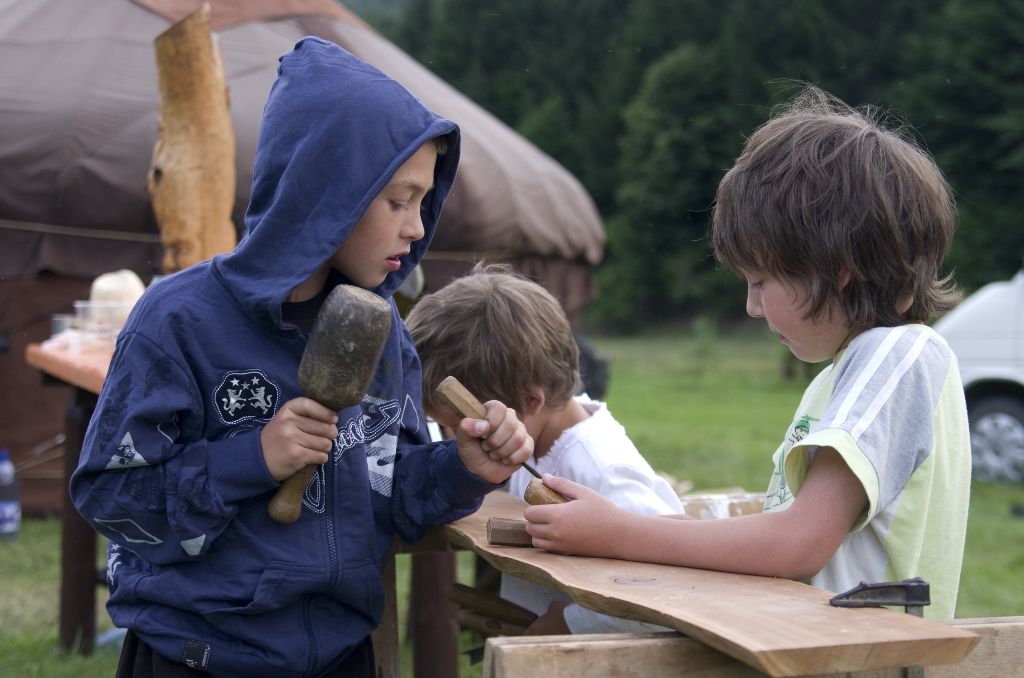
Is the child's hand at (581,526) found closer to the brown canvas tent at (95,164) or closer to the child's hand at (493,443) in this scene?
the child's hand at (493,443)

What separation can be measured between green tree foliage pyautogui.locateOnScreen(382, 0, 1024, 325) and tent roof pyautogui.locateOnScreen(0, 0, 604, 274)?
56.1 feet

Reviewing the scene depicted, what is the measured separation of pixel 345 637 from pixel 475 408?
493 millimetres

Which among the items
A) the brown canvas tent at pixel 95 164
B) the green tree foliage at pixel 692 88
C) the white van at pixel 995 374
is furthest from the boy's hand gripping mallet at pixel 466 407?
the green tree foliage at pixel 692 88

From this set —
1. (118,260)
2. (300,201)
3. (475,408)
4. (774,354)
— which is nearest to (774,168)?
(475,408)

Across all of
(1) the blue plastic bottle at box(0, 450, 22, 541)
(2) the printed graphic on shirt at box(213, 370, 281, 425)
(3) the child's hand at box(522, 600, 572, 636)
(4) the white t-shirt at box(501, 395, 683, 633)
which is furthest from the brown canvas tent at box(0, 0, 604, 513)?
(2) the printed graphic on shirt at box(213, 370, 281, 425)

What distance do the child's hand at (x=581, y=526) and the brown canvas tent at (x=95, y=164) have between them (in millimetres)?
6094

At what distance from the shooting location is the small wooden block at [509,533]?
2023 millimetres

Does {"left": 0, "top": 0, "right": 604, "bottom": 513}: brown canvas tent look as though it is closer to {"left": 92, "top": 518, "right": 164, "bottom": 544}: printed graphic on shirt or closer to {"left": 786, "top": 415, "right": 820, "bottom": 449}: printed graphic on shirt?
{"left": 92, "top": 518, "right": 164, "bottom": 544}: printed graphic on shirt

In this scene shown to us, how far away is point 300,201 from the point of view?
203 centimetres

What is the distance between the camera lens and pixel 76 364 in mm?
3744

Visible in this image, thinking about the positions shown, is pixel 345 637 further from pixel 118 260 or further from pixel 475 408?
pixel 118 260

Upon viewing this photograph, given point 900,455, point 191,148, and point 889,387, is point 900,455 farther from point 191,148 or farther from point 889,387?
point 191,148

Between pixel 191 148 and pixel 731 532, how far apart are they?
3.17 metres

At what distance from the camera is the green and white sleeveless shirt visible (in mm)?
1745
